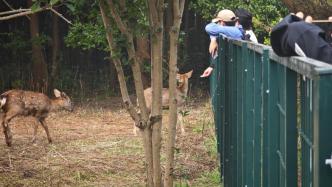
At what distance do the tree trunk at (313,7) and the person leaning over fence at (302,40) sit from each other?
5.16 m

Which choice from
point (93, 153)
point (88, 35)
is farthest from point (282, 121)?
point (88, 35)

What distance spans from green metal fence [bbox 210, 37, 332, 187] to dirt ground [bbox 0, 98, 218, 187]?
49.0 inches

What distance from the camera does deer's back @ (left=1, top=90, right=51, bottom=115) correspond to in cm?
1093

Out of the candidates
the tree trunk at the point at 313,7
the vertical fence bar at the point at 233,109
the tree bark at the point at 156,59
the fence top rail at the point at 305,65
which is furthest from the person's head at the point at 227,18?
the fence top rail at the point at 305,65

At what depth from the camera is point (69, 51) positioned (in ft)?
67.8

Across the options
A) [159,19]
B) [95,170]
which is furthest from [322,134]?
[95,170]

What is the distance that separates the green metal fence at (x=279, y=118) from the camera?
5.65 ft

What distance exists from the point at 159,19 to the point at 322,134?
136 inches

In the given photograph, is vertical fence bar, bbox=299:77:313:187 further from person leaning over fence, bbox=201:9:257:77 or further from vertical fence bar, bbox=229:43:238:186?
person leaning over fence, bbox=201:9:257:77

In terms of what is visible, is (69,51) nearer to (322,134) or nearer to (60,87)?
(60,87)

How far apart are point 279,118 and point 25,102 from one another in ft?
28.6

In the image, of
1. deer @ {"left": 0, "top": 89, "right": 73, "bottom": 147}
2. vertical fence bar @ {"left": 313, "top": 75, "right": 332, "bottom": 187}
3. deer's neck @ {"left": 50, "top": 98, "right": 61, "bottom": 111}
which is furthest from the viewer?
deer's neck @ {"left": 50, "top": 98, "right": 61, "bottom": 111}

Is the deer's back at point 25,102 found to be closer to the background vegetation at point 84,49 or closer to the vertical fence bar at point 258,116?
the background vegetation at point 84,49

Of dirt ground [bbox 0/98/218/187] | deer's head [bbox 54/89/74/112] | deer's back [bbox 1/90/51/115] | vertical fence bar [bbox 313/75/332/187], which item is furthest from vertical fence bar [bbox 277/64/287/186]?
deer's head [bbox 54/89/74/112]
